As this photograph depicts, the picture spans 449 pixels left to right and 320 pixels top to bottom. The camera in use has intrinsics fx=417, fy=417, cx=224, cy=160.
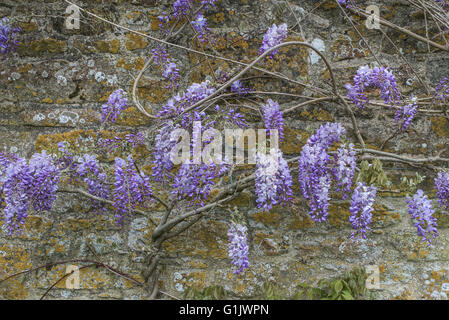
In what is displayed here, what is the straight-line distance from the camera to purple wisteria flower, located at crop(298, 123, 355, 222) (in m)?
1.81

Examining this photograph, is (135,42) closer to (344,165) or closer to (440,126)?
(344,165)

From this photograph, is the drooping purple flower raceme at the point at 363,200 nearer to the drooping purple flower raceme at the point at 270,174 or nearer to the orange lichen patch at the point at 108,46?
the drooping purple flower raceme at the point at 270,174

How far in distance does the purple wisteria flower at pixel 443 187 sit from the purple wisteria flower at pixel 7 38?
2.26m

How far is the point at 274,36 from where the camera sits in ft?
6.71

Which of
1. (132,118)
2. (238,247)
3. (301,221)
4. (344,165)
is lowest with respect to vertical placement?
(238,247)

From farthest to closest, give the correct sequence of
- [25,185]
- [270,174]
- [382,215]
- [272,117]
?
[382,215]
[272,117]
[25,185]
[270,174]

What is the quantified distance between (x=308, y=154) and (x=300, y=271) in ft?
2.20

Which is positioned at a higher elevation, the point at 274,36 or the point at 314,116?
the point at 274,36

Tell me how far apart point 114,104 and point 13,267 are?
1023mm

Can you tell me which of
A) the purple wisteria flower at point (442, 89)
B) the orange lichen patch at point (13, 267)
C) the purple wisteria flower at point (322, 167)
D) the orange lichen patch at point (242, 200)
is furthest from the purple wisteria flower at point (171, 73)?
the purple wisteria flower at point (442, 89)

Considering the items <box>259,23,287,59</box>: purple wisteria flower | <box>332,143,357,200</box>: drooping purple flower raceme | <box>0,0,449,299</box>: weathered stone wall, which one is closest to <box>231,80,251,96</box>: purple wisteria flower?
<box>0,0,449,299</box>: weathered stone wall

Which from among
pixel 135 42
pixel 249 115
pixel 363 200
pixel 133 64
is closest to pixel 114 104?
pixel 133 64

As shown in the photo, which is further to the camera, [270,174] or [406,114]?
[406,114]
